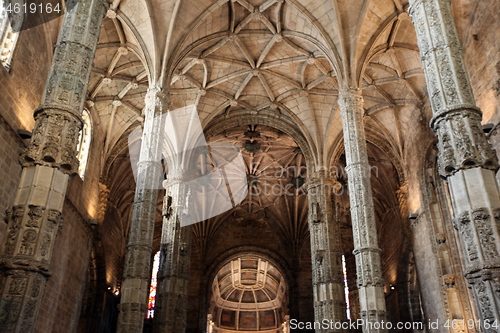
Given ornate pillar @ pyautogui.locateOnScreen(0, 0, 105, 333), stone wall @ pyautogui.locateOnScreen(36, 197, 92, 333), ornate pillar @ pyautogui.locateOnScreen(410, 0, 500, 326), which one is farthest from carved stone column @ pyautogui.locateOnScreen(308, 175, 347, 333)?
ornate pillar @ pyautogui.locateOnScreen(0, 0, 105, 333)

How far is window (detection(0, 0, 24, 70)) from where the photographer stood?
13625 mm

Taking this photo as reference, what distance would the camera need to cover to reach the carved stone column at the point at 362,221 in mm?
12336

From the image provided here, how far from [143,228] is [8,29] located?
7.38 metres

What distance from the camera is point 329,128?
23.1 m

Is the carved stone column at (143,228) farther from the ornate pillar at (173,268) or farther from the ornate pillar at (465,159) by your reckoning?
the ornate pillar at (465,159)

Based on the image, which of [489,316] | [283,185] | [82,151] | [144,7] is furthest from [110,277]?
[489,316]

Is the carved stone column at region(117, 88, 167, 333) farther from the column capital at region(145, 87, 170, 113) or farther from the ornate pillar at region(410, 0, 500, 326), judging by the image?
the ornate pillar at region(410, 0, 500, 326)

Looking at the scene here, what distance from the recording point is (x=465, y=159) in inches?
289

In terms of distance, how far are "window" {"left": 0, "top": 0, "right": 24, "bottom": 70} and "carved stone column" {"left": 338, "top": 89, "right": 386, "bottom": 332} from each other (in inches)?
426

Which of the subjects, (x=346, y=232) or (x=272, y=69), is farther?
(x=346, y=232)

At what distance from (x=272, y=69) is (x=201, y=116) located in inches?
174

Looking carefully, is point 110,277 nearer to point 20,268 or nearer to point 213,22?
point 213,22

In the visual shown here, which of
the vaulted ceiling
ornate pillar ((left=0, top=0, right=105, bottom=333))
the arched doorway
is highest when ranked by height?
the vaulted ceiling

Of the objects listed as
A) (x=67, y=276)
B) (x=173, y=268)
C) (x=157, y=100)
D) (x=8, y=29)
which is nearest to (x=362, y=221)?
(x=157, y=100)
